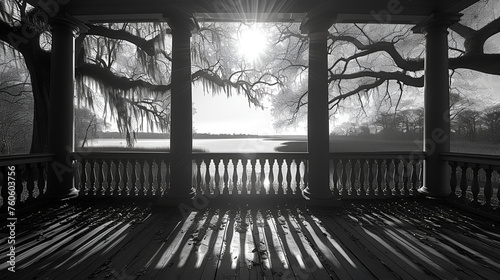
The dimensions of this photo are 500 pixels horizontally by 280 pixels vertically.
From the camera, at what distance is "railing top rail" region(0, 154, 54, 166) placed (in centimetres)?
430

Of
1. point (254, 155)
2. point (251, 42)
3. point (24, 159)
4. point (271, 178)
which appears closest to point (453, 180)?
point (271, 178)

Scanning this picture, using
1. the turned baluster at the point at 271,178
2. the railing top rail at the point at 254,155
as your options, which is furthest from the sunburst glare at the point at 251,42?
the turned baluster at the point at 271,178

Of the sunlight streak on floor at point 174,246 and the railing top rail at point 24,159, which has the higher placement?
the railing top rail at point 24,159

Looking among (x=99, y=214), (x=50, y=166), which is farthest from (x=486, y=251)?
(x=50, y=166)

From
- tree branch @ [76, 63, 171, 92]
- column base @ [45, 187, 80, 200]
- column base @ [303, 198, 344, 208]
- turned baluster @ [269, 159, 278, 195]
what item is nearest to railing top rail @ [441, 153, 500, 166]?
column base @ [303, 198, 344, 208]

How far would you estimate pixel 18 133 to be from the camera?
1458 centimetres

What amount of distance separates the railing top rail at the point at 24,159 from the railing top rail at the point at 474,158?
8679 mm

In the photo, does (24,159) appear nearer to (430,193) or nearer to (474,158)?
(430,193)

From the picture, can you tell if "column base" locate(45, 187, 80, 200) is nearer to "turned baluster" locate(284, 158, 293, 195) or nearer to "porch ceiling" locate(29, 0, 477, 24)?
"porch ceiling" locate(29, 0, 477, 24)

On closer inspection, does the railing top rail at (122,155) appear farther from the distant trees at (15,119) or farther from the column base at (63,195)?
the distant trees at (15,119)

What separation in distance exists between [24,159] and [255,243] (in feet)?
16.0

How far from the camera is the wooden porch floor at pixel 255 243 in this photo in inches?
101

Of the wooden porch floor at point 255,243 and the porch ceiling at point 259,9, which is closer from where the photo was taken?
the wooden porch floor at point 255,243

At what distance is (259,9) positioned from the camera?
506 centimetres
